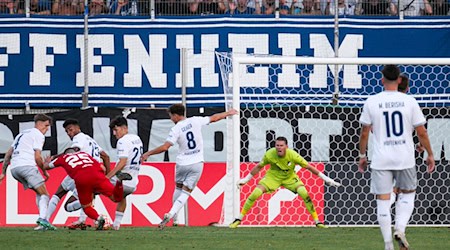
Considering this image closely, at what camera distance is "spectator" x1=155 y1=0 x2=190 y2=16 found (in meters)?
21.8

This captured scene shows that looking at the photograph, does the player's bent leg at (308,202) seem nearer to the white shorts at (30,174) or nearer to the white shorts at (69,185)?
the white shorts at (69,185)

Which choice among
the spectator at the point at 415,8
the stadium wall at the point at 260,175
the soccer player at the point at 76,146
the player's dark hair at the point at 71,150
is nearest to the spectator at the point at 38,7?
the stadium wall at the point at 260,175

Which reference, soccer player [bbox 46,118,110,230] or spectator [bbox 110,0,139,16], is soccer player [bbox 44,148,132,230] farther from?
spectator [bbox 110,0,139,16]

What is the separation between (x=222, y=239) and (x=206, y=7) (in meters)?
8.82

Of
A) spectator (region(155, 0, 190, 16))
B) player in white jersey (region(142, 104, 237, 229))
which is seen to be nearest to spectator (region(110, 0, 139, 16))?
spectator (region(155, 0, 190, 16))

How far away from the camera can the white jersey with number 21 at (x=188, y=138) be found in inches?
678

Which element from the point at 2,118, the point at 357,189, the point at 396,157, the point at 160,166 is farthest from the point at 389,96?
the point at 2,118

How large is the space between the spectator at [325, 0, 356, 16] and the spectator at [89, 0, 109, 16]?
4347 millimetres

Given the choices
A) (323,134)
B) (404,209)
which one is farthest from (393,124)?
(323,134)

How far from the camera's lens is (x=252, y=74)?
21438 millimetres

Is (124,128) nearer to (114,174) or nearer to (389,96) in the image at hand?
(114,174)

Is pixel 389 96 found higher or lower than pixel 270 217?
higher

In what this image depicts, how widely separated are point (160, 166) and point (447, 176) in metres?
5.18

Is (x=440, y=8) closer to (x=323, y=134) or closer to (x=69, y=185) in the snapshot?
(x=323, y=134)
